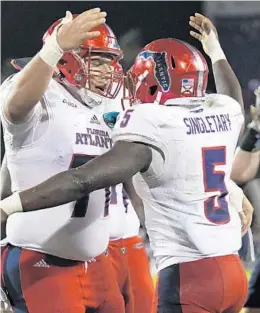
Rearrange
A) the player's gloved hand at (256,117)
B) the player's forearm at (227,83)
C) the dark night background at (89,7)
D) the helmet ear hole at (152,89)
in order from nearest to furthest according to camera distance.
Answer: the helmet ear hole at (152,89)
the player's forearm at (227,83)
the player's gloved hand at (256,117)
the dark night background at (89,7)

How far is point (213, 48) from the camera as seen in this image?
2.05 meters

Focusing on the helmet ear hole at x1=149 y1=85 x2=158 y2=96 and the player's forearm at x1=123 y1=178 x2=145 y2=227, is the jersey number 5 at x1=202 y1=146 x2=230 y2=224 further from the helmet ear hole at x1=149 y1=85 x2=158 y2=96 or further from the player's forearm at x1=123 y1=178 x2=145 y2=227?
the player's forearm at x1=123 y1=178 x2=145 y2=227

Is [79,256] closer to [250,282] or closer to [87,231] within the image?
[87,231]

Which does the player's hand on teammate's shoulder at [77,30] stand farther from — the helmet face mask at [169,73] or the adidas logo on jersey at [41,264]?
the adidas logo on jersey at [41,264]

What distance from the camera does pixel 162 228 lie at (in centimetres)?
155

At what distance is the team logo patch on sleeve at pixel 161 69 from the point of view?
1.64 metres

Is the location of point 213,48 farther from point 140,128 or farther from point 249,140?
point 140,128

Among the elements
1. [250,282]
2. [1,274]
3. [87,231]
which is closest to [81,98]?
[87,231]

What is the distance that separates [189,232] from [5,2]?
1.41 m

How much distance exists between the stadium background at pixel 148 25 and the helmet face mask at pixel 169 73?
1011 mm

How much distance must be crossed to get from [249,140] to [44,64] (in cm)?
97

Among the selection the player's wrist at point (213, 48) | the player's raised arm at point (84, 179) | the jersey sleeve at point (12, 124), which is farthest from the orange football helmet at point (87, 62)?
the player's raised arm at point (84, 179)

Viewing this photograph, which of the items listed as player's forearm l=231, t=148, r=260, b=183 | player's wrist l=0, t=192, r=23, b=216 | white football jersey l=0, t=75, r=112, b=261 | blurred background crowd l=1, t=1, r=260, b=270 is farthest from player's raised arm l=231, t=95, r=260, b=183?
player's wrist l=0, t=192, r=23, b=216

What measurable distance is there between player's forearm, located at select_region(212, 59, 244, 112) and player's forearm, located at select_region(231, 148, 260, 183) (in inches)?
19.3
